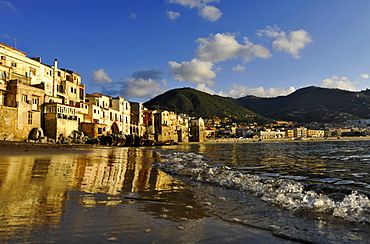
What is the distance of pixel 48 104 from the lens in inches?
1601

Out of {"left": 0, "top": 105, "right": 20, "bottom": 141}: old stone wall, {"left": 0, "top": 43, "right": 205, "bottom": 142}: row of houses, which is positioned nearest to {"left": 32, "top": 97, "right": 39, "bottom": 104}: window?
{"left": 0, "top": 43, "right": 205, "bottom": 142}: row of houses

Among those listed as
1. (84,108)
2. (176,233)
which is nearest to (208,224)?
(176,233)

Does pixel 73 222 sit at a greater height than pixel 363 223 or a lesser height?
greater

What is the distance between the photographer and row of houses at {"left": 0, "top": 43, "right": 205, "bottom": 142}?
35438mm

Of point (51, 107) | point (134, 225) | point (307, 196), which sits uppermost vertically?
point (51, 107)

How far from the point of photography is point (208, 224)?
13.9ft

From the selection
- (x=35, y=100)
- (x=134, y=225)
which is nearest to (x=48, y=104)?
(x=35, y=100)

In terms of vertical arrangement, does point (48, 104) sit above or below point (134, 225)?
above

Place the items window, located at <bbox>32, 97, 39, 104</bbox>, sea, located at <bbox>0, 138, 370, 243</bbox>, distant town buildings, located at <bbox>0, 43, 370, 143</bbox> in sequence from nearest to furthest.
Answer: sea, located at <bbox>0, 138, 370, 243</bbox>, distant town buildings, located at <bbox>0, 43, 370, 143</bbox>, window, located at <bbox>32, 97, 39, 104</bbox>

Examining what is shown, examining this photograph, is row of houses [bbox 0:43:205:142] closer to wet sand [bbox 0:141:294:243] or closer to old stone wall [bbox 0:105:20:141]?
old stone wall [bbox 0:105:20:141]

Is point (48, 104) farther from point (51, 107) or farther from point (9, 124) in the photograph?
point (9, 124)

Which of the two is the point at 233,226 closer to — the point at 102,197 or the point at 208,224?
the point at 208,224

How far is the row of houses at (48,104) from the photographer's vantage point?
3544 cm

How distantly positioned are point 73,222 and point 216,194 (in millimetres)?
4291
